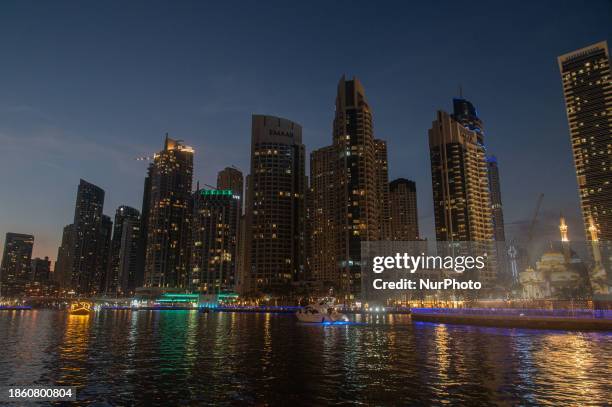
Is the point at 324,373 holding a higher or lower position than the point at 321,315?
lower

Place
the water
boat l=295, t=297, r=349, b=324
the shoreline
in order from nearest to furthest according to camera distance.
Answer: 1. the water
2. the shoreline
3. boat l=295, t=297, r=349, b=324

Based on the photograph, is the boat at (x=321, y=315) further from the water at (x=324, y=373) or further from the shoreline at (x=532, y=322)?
the water at (x=324, y=373)

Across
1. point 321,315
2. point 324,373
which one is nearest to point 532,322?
point 321,315

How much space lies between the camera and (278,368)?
3575 cm

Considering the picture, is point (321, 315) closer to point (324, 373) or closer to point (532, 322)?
point (532, 322)

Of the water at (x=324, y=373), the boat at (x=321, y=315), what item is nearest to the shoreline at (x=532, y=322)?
the water at (x=324, y=373)

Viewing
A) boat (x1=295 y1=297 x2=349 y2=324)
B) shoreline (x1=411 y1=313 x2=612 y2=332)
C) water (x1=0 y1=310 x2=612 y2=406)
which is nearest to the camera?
water (x1=0 y1=310 x2=612 y2=406)

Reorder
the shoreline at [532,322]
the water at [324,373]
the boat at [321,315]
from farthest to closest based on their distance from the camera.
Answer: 1. the boat at [321,315]
2. the shoreline at [532,322]
3. the water at [324,373]

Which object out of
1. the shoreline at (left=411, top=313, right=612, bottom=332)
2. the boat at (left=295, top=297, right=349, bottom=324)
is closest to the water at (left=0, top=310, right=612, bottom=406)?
the shoreline at (left=411, top=313, right=612, bottom=332)

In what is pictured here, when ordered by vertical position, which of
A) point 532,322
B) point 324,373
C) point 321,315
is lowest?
point 324,373

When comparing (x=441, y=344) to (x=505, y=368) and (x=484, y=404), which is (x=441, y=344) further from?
(x=484, y=404)

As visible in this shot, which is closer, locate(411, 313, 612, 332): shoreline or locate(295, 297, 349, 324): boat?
locate(411, 313, 612, 332): shoreline

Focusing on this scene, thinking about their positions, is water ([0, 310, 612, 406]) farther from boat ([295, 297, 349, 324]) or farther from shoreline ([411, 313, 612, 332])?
boat ([295, 297, 349, 324])

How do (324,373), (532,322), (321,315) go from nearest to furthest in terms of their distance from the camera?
1. (324,373)
2. (532,322)
3. (321,315)
